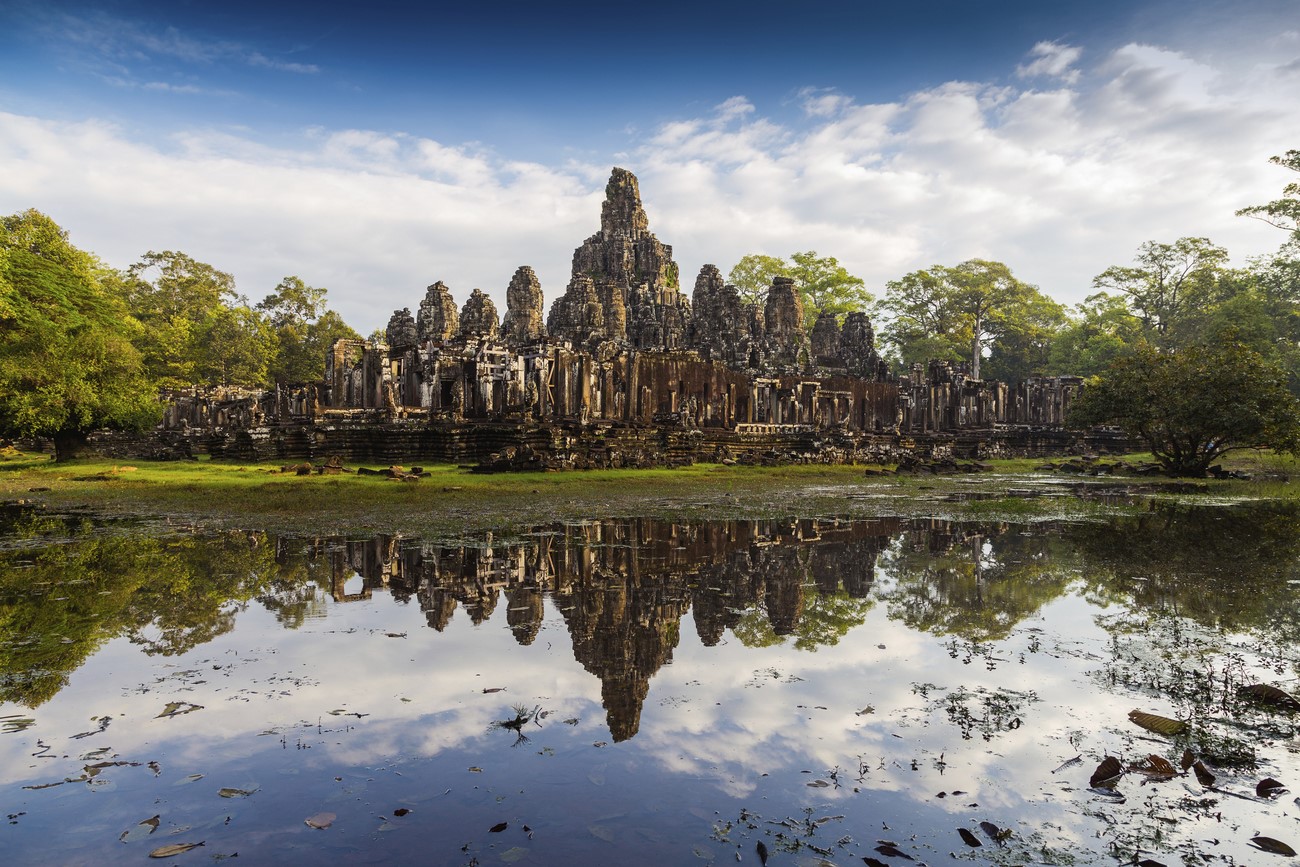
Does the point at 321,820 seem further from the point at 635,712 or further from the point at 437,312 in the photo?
the point at 437,312

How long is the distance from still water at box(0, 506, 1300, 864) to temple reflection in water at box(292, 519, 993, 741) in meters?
0.06

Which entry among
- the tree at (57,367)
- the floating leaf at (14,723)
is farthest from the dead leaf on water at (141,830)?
the tree at (57,367)

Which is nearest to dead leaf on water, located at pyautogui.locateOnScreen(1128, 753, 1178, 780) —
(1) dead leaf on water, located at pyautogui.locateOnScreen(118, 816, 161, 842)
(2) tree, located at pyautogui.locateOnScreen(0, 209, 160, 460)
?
(1) dead leaf on water, located at pyautogui.locateOnScreen(118, 816, 161, 842)

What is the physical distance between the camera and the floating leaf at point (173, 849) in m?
3.17

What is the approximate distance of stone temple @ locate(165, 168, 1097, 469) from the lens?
25984 millimetres

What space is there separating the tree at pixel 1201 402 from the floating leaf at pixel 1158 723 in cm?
2617

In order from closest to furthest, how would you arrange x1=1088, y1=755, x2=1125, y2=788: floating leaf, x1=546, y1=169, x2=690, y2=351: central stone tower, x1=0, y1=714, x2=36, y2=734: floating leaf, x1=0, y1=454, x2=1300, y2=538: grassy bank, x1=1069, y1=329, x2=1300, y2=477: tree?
x1=1088, y1=755, x2=1125, y2=788: floating leaf
x1=0, y1=714, x2=36, y2=734: floating leaf
x1=0, y1=454, x2=1300, y2=538: grassy bank
x1=1069, y1=329, x2=1300, y2=477: tree
x1=546, y1=169, x2=690, y2=351: central stone tower

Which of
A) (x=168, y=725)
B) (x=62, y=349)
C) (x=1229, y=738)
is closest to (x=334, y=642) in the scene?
(x=168, y=725)

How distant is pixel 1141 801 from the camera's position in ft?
11.9

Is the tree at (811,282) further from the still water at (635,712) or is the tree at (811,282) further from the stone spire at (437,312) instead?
the still water at (635,712)

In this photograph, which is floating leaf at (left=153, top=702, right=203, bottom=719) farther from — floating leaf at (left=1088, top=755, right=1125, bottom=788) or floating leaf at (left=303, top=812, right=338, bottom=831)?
floating leaf at (left=1088, top=755, right=1125, bottom=788)

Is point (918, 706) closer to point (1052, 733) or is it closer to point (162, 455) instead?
point (1052, 733)

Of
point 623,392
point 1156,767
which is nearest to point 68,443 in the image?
point 623,392

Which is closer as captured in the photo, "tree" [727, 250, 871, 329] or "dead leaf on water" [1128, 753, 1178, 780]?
"dead leaf on water" [1128, 753, 1178, 780]
